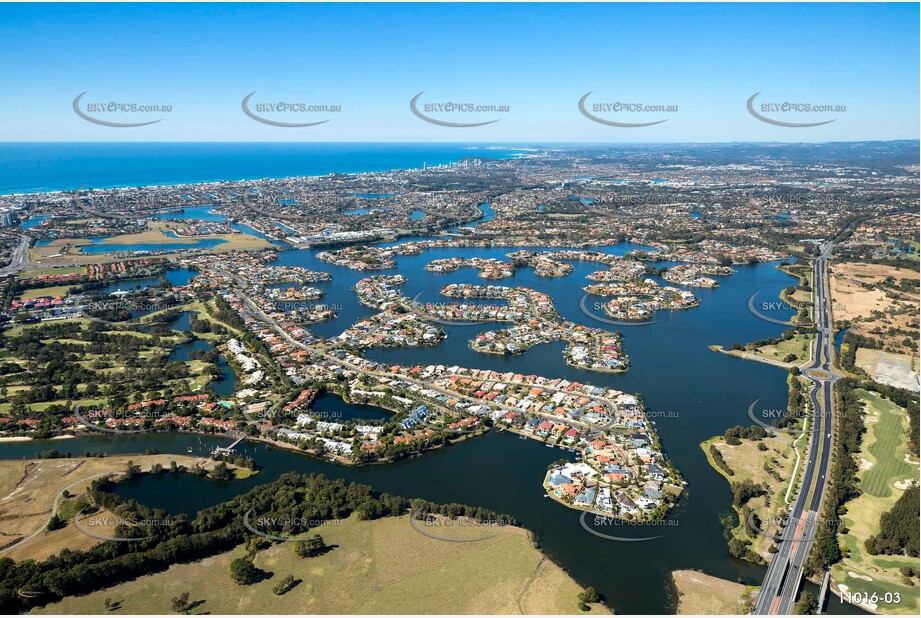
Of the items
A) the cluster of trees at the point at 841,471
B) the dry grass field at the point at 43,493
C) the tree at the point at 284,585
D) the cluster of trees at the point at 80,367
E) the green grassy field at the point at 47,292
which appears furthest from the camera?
the green grassy field at the point at 47,292

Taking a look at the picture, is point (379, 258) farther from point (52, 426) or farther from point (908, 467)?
point (908, 467)

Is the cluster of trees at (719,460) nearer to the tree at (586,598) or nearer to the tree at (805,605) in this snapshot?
the tree at (805,605)

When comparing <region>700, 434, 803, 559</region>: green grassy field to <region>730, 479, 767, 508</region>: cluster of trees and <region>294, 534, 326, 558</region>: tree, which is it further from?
<region>294, 534, 326, 558</region>: tree

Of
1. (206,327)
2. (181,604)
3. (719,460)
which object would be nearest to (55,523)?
(181,604)

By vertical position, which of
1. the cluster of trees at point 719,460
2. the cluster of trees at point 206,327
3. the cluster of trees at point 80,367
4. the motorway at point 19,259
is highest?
the motorway at point 19,259

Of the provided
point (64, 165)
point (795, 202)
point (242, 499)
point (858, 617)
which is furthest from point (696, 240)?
point (64, 165)

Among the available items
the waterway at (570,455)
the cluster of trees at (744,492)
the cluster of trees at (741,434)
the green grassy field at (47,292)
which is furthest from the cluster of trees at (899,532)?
the green grassy field at (47,292)
